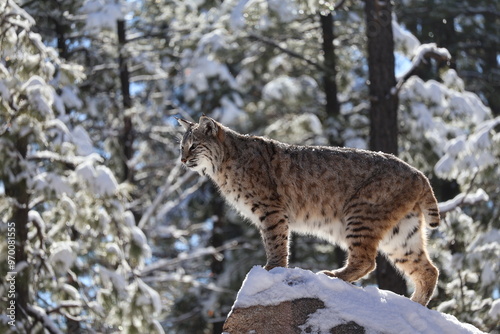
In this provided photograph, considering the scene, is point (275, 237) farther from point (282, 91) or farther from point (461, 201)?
point (282, 91)

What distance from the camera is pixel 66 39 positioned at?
50.1ft

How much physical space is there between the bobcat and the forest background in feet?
4.30

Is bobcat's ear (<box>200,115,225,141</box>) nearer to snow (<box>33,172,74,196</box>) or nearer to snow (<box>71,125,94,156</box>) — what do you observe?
snow (<box>33,172,74,196</box>)

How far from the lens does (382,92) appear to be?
11.1m

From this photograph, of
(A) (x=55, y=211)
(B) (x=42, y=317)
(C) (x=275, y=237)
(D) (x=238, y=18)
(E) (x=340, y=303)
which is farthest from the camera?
(D) (x=238, y=18)

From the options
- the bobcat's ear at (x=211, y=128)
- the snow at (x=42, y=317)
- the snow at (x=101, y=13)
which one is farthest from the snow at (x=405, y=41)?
the snow at (x=42, y=317)

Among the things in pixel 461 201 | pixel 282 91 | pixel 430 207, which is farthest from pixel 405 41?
pixel 430 207

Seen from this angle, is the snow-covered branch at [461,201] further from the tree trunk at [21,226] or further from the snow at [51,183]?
the tree trunk at [21,226]

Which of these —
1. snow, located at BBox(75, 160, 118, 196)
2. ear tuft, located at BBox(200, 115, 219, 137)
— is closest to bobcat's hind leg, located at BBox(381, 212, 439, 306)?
ear tuft, located at BBox(200, 115, 219, 137)

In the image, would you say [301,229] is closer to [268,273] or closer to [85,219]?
[268,273]

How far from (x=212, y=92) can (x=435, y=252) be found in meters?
6.15

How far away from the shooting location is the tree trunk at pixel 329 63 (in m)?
15.3

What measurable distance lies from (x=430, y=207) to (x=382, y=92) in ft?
14.5

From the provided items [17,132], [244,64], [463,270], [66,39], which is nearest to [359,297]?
[17,132]
